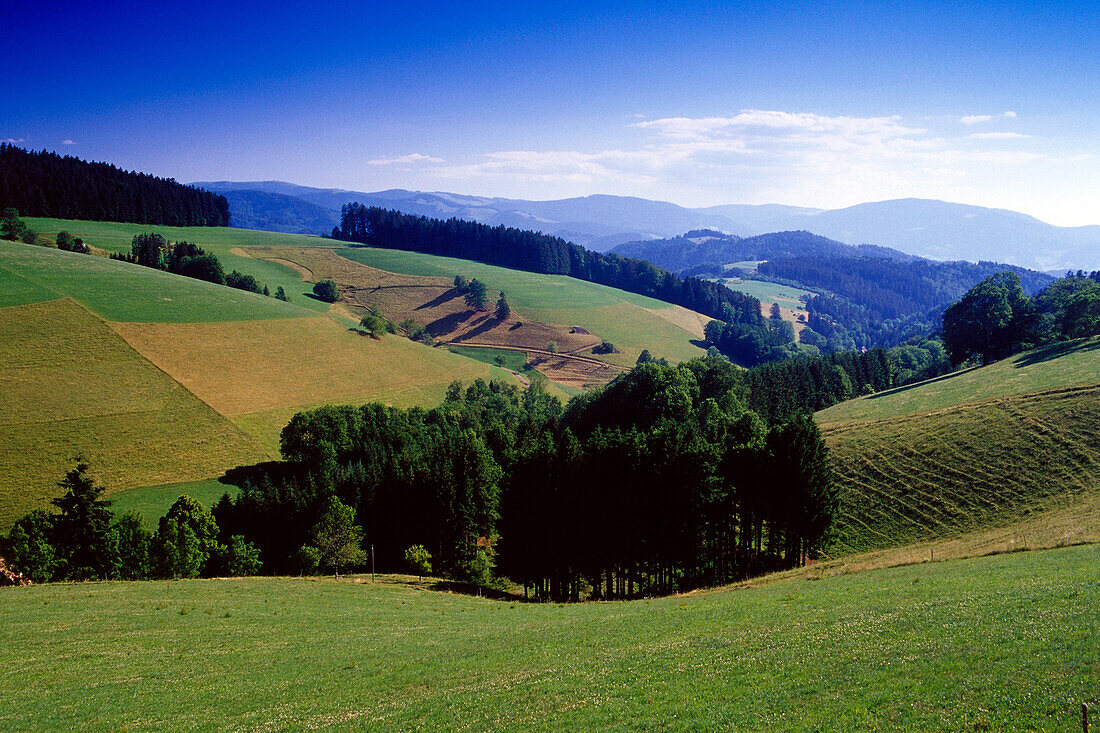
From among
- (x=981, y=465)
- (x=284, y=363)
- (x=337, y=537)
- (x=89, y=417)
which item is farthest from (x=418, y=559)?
(x=284, y=363)

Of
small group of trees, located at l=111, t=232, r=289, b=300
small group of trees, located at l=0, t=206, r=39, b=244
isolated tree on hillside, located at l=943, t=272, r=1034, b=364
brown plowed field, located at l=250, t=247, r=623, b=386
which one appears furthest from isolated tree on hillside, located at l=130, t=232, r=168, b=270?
isolated tree on hillside, located at l=943, t=272, r=1034, b=364

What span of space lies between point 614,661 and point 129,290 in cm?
12073

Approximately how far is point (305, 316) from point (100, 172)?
12054cm

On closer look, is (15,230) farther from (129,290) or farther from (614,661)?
(614,661)

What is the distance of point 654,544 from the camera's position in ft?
151

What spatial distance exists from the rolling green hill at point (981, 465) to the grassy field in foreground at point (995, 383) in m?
0.31

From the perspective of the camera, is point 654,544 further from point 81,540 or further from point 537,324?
point 537,324

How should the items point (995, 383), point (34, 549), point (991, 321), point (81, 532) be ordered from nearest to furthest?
point (34, 549) < point (81, 532) < point (995, 383) < point (991, 321)

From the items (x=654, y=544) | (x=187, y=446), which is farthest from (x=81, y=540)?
(x=654, y=544)

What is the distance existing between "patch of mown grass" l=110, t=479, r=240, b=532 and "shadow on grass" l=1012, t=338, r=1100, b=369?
102892mm

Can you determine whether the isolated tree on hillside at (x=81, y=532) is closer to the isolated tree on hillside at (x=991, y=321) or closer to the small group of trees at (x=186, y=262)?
the small group of trees at (x=186, y=262)

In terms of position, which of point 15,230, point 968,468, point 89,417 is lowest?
point 89,417

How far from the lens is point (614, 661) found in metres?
20.5

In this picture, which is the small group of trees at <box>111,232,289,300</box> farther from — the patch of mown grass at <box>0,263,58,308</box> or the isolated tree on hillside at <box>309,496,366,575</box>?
the isolated tree on hillside at <box>309,496,366,575</box>
